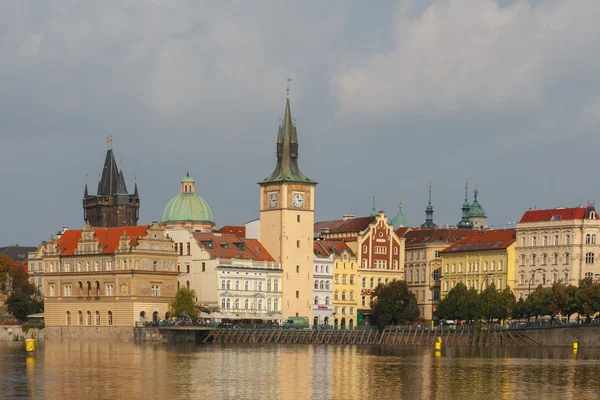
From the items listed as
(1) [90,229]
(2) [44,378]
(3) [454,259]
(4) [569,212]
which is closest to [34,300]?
(1) [90,229]

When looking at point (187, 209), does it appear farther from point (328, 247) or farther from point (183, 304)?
point (183, 304)

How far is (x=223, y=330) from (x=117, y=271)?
619 inches

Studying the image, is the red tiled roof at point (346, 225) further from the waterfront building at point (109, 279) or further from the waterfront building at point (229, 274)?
the waterfront building at point (109, 279)

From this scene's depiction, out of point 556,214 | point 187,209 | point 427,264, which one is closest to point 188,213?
point 187,209

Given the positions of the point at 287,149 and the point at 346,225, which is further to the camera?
the point at 346,225

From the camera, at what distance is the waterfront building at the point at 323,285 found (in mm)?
174125

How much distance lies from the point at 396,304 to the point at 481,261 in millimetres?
14610

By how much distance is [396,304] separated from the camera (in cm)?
16725

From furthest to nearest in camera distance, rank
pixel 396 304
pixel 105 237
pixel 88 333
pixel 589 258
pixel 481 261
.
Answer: pixel 481 261, pixel 396 304, pixel 105 237, pixel 589 258, pixel 88 333

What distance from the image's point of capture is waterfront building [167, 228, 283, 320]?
160875mm

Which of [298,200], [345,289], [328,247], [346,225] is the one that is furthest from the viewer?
[346,225]

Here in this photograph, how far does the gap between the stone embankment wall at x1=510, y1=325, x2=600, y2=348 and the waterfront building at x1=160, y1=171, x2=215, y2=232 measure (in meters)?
61.1

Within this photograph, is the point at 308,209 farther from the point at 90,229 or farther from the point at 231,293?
the point at 90,229

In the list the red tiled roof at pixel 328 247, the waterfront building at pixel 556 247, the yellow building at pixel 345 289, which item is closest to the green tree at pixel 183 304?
the red tiled roof at pixel 328 247
